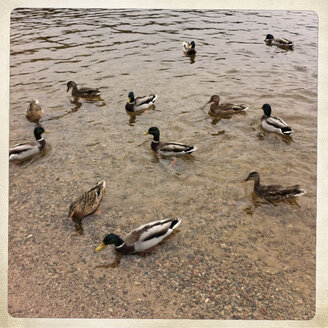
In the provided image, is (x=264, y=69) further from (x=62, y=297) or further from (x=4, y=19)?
(x=62, y=297)

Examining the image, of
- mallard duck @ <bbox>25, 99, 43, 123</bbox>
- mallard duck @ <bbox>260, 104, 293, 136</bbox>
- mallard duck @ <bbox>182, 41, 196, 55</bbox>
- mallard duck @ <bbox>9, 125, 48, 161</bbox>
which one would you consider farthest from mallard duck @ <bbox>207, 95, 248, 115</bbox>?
mallard duck @ <bbox>25, 99, 43, 123</bbox>

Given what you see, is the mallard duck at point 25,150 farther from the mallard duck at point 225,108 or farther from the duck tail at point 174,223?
the mallard duck at point 225,108

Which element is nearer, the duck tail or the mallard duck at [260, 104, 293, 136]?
the duck tail

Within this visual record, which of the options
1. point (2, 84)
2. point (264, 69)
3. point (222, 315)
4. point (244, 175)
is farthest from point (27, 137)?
point (264, 69)

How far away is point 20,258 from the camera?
5.58 meters

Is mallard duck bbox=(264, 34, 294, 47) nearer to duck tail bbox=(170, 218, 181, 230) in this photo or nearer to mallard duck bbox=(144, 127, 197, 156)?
mallard duck bbox=(144, 127, 197, 156)

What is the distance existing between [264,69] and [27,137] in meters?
9.50

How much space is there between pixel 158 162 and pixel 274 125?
369 centimetres

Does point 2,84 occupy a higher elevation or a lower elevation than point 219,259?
higher

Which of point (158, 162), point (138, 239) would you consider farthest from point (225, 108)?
point (138, 239)

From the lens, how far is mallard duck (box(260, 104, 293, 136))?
881 cm

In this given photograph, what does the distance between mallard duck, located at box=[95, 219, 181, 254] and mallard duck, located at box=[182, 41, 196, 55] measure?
410 inches

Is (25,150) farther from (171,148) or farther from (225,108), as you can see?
(225,108)

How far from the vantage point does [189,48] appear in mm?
13930
